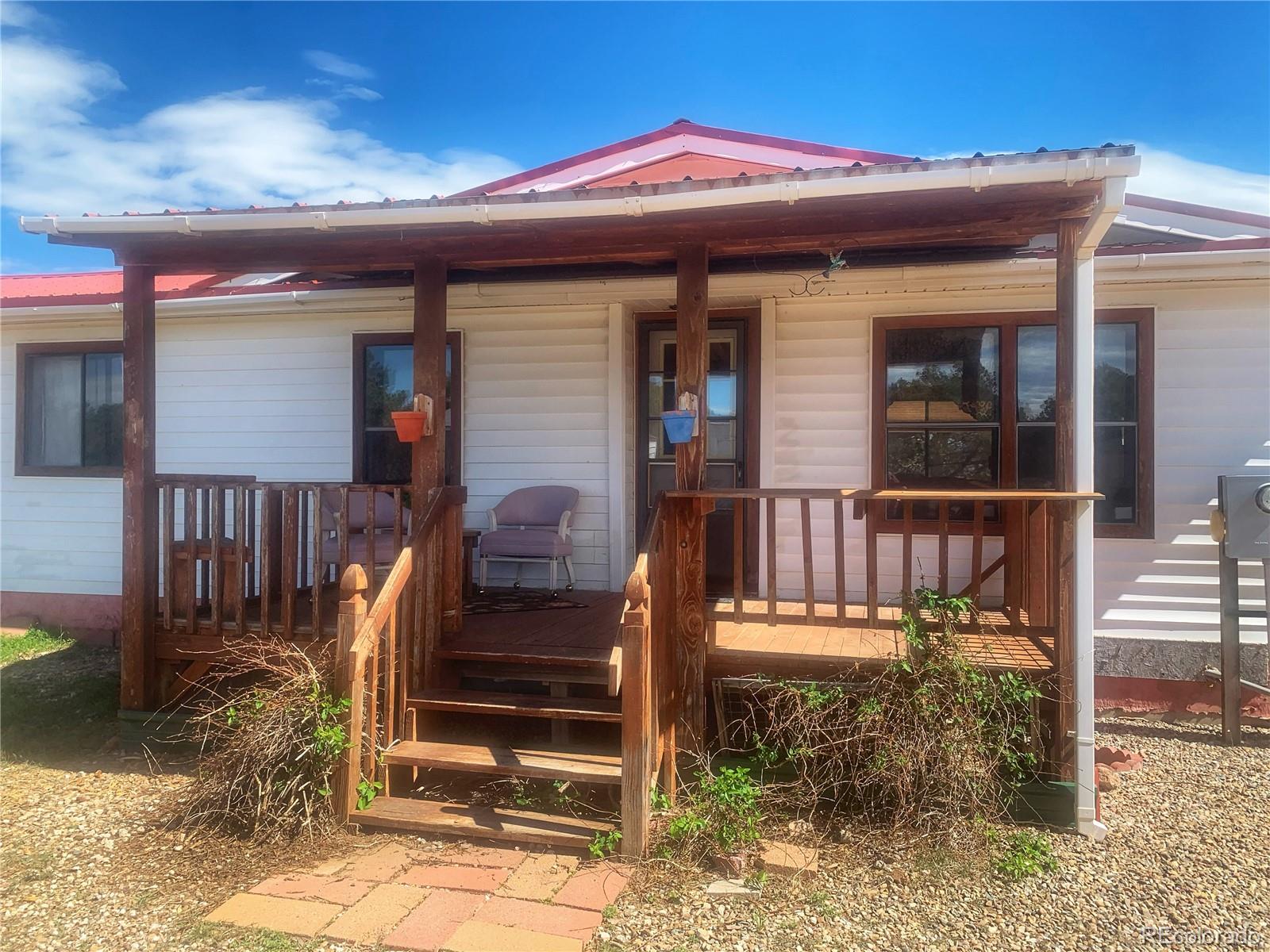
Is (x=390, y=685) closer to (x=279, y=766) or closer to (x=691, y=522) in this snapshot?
(x=279, y=766)

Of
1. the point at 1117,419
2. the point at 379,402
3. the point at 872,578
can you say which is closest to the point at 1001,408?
the point at 1117,419

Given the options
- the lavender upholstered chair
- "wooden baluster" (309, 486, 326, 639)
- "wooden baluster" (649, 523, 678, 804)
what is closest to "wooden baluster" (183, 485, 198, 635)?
"wooden baluster" (309, 486, 326, 639)

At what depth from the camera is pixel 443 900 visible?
2717 millimetres

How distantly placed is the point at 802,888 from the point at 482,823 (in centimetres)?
124

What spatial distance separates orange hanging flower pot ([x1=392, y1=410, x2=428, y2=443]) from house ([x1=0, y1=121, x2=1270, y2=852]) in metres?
0.09

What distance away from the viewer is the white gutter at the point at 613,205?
3.06 meters

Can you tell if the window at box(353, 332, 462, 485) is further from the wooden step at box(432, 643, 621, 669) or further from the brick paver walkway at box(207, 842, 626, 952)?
the brick paver walkway at box(207, 842, 626, 952)

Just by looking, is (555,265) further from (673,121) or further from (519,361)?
(673,121)

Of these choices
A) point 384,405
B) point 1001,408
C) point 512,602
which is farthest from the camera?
point 384,405

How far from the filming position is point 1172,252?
15.0ft

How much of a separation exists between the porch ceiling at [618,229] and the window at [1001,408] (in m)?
0.90

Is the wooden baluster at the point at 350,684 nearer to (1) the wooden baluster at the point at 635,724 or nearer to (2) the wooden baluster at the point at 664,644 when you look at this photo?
(1) the wooden baluster at the point at 635,724

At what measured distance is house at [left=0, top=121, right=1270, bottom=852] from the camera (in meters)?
3.43

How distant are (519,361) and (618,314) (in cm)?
81
